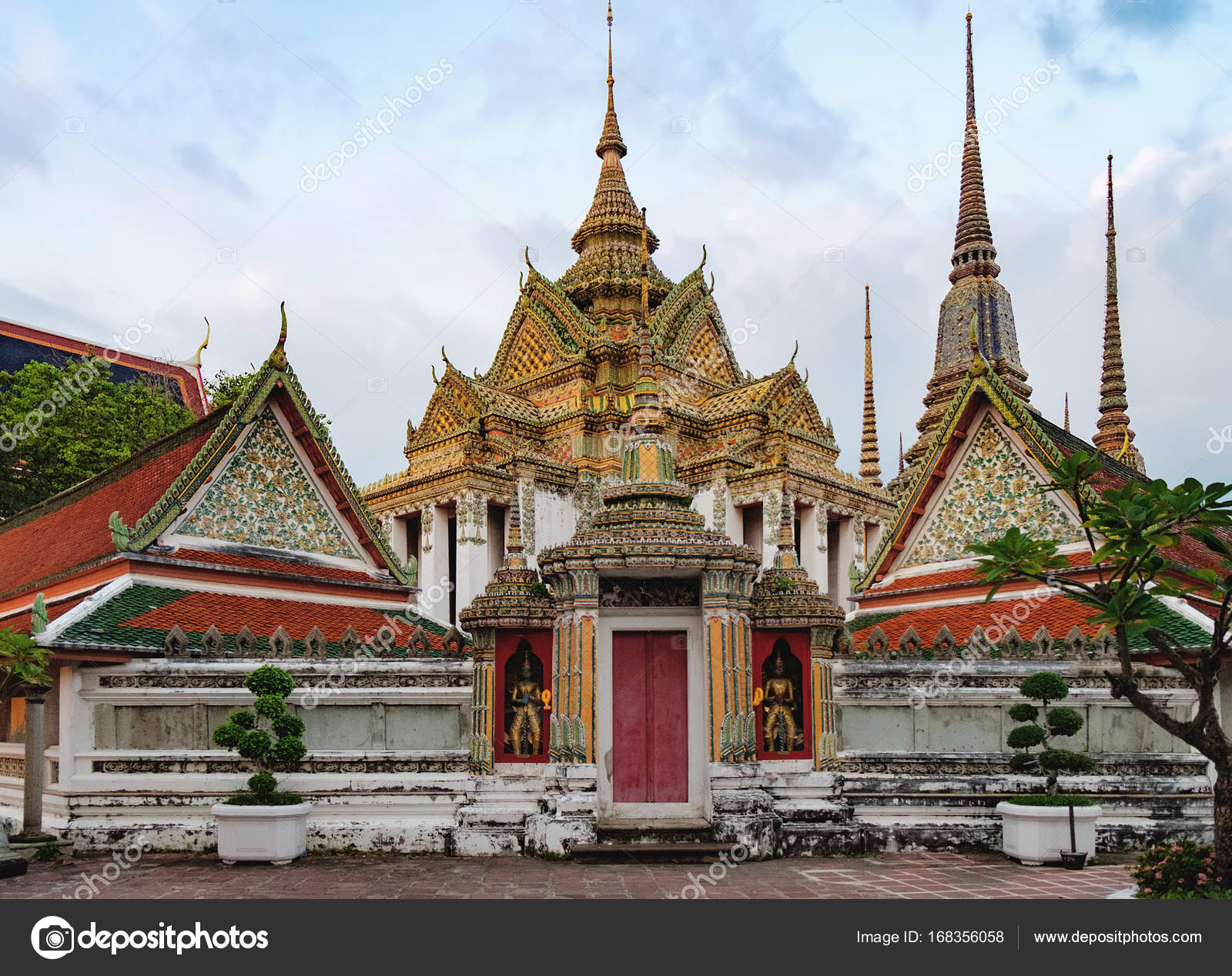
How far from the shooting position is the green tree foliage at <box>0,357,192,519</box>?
2173cm

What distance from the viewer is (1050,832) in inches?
387

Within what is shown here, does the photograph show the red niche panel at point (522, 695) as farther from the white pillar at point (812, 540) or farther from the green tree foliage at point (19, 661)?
the white pillar at point (812, 540)

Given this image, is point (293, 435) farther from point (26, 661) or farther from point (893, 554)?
point (893, 554)

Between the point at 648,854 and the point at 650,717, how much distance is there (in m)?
1.66

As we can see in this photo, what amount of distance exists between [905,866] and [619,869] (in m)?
2.76

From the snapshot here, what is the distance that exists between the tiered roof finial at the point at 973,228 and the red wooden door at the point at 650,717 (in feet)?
56.3

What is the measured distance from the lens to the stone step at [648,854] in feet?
32.7

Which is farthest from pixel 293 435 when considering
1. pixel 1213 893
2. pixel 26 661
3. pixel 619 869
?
pixel 1213 893

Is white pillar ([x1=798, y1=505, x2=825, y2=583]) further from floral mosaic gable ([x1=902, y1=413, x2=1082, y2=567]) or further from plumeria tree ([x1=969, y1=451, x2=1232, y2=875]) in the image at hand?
plumeria tree ([x1=969, y1=451, x2=1232, y2=875])

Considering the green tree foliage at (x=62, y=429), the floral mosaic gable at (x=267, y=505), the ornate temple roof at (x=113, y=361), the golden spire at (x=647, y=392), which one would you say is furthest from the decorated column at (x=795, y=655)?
the ornate temple roof at (x=113, y=361)

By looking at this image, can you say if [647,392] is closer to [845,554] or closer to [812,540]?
[812,540]

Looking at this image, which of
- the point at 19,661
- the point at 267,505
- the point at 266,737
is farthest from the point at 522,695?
the point at 267,505
